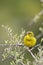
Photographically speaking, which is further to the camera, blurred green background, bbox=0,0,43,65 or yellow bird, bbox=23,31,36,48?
blurred green background, bbox=0,0,43,65

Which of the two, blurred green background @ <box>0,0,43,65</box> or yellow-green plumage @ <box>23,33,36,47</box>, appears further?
blurred green background @ <box>0,0,43,65</box>

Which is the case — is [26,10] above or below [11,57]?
above

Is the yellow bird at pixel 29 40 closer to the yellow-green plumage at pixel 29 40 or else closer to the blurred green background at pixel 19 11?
the yellow-green plumage at pixel 29 40

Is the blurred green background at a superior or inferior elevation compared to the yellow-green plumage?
superior

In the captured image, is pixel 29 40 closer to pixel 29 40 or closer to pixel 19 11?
pixel 29 40

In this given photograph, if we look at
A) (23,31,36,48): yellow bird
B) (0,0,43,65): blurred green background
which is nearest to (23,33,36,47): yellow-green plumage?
(23,31,36,48): yellow bird

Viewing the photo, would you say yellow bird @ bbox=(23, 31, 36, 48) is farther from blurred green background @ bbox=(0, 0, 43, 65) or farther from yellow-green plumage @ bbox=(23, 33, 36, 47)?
blurred green background @ bbox=(0, 0, 43, 65)

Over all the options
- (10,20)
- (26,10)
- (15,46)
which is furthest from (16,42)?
(26,10)

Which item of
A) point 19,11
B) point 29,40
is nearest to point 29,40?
point 29,40

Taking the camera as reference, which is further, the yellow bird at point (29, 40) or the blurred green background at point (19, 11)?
the blurred green background at point (19, 11)

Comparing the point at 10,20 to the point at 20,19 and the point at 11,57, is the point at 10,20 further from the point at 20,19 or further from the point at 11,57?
the point at 11,57

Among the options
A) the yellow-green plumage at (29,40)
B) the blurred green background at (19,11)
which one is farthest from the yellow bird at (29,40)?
the blurred green background at (19,11)
